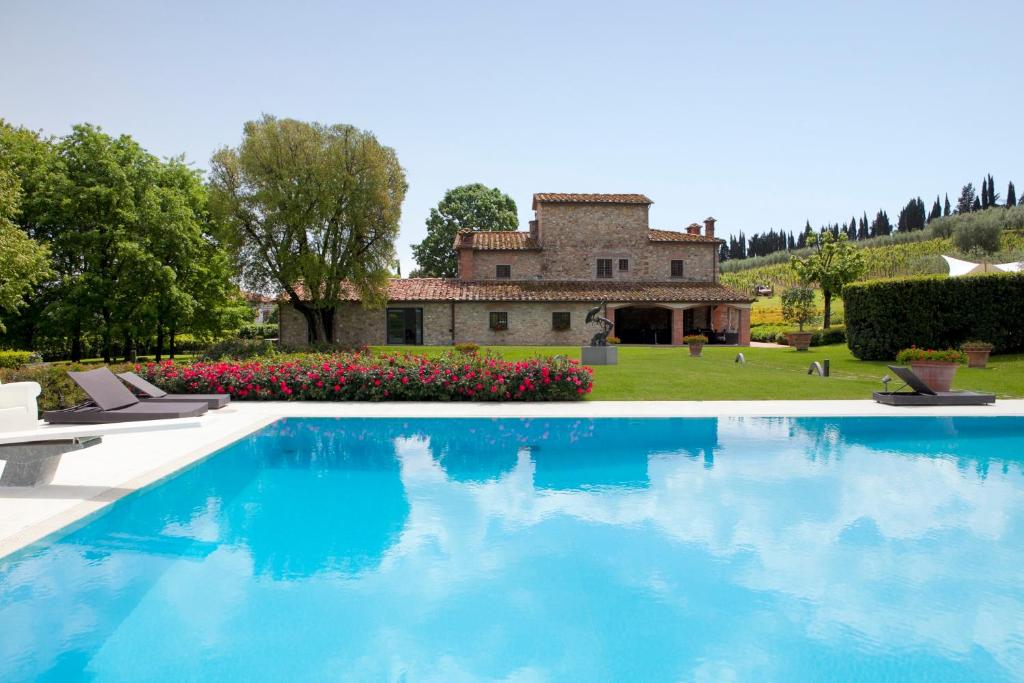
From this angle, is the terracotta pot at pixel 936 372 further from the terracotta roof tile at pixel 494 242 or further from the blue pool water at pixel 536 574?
the terracotta roof tile at pixel 494 242

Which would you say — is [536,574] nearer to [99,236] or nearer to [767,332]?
[99,236]

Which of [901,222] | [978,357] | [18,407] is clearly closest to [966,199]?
[901,222]

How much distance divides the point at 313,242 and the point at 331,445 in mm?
19045

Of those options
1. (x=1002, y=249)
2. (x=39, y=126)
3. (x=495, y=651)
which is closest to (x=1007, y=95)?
(x=495, y=651)

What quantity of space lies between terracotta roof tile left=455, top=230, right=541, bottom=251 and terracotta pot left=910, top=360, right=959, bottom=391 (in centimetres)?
2317

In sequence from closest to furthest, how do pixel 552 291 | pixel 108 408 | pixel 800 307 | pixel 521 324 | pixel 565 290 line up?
1. pixel 108 408
2. pixel 521 324
3. pixel 552 291
4. pixel 565 290
5. pixel 800 307

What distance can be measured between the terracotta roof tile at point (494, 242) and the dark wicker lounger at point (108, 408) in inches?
985

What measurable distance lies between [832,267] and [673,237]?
10103 mm

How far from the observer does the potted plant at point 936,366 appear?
1328 cm

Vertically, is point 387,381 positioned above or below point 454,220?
below

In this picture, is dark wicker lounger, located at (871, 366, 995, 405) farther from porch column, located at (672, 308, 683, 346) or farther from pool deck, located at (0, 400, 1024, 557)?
porch column, located at (672, 308, 683, 346)

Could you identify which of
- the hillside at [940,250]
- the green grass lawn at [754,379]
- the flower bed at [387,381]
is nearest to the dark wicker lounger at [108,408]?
the flower bed at [387,381]

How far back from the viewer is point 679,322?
32.7m

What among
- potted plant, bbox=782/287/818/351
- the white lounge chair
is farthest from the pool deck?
potted plant, bbox=782/287/818/351
